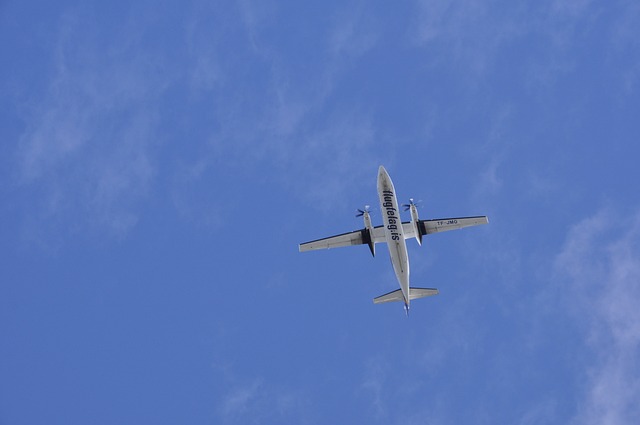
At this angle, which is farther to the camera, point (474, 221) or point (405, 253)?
point (474, 221)

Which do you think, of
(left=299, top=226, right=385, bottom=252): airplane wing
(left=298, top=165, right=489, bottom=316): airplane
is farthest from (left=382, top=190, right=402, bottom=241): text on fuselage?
(left=299, top=226, right=385, bottom=252): airplane wing

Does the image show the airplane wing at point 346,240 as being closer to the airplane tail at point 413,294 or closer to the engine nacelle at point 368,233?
the engine nacelle at point 368,233

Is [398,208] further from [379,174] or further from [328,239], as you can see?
[328,239]

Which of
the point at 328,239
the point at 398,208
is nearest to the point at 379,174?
the point at 398,208

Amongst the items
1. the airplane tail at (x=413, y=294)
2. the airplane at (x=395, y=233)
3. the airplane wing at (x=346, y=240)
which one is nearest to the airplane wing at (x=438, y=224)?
the airplane at (x=395, y=233)

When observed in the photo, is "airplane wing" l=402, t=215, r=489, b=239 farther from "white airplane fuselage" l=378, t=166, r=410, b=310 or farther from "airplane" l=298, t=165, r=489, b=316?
"white airplane fuselage" l=378, t=166, r=410, b=310

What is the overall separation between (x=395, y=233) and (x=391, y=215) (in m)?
1.56

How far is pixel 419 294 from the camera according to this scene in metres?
80.2

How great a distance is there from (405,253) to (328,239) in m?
8.68

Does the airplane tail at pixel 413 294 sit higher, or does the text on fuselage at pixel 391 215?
the text on fuselage at pixel 391 215

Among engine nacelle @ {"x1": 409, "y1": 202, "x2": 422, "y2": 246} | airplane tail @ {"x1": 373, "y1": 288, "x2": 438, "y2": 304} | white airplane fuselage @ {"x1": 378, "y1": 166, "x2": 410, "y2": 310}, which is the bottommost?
airplane tail @ {"x1": 373, "y1": 288, "x2": 438, "y2": 304}

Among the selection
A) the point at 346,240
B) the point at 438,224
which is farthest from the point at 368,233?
the point at 438,224

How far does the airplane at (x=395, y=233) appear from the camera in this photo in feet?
249

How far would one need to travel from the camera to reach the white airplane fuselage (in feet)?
249
